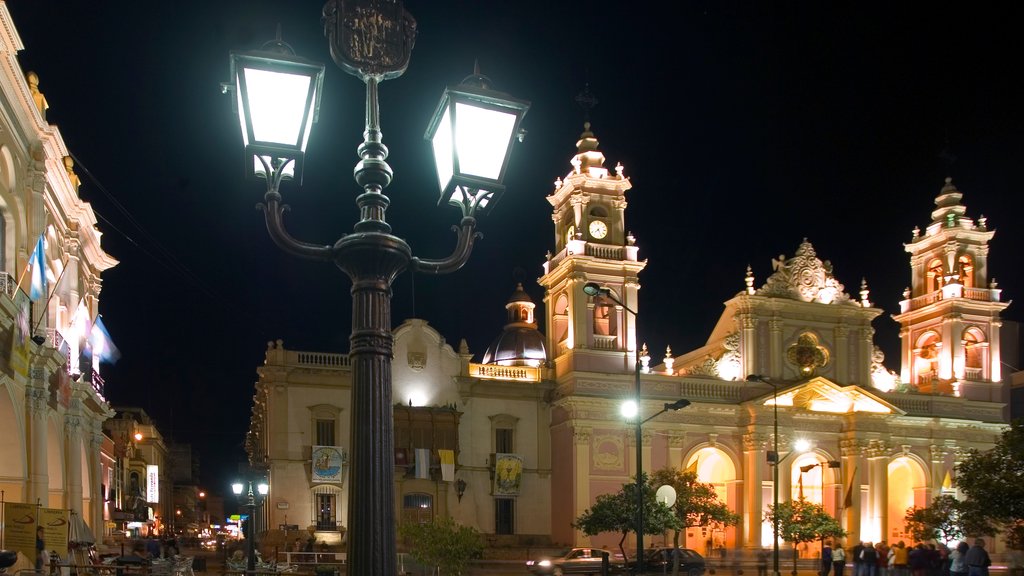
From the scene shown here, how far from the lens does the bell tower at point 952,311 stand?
5738 cm

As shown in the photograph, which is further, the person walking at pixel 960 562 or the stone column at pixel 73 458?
the stone column at pixel 73 458

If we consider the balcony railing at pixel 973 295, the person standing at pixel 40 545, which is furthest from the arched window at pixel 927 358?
the person standing at pixel 40 545

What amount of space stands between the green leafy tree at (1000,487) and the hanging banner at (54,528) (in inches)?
954

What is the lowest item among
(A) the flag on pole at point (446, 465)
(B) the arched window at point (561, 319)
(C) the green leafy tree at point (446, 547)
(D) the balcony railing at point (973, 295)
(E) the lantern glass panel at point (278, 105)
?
Result: (A) the flag on pole at point (446, 465)

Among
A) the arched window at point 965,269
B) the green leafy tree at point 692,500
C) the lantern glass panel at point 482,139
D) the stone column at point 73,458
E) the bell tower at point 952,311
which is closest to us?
the lantern glass panel at point 482,139

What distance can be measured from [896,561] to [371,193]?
29186mm

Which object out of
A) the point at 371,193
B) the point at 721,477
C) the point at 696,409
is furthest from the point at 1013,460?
the point at 371,193

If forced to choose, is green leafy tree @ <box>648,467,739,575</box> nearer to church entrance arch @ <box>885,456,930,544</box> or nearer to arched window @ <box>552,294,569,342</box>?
arched window @ <box>552,294,569,342</box>

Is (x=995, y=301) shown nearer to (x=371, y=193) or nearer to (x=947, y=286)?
(x=947, y=286)

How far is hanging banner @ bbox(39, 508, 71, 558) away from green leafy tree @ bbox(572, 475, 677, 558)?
21460 millimetres

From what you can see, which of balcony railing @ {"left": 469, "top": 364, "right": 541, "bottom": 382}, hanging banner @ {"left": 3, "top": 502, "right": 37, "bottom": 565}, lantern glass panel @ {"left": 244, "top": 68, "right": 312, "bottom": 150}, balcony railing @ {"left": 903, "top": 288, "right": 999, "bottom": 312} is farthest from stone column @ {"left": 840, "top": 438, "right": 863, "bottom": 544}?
lantern glass panel @ {"left": 244, "top": 68, "right": 312, "bottom": 150}

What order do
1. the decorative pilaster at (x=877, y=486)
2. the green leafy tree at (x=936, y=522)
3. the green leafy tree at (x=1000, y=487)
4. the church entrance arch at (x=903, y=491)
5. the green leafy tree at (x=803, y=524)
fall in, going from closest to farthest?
the green leafy tree at (x=1000, y=487)
the green leafy tree at (x=936, y=522)
the green leafy tree at (x=803, y=524)
the decorative pilaster at (x=877, y=486)
the church entrance arch at (x=903, y=491)

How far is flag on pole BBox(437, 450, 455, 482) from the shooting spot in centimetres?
4809

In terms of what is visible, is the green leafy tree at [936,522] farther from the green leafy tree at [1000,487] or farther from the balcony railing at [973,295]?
the balcony railing at [973,295]
